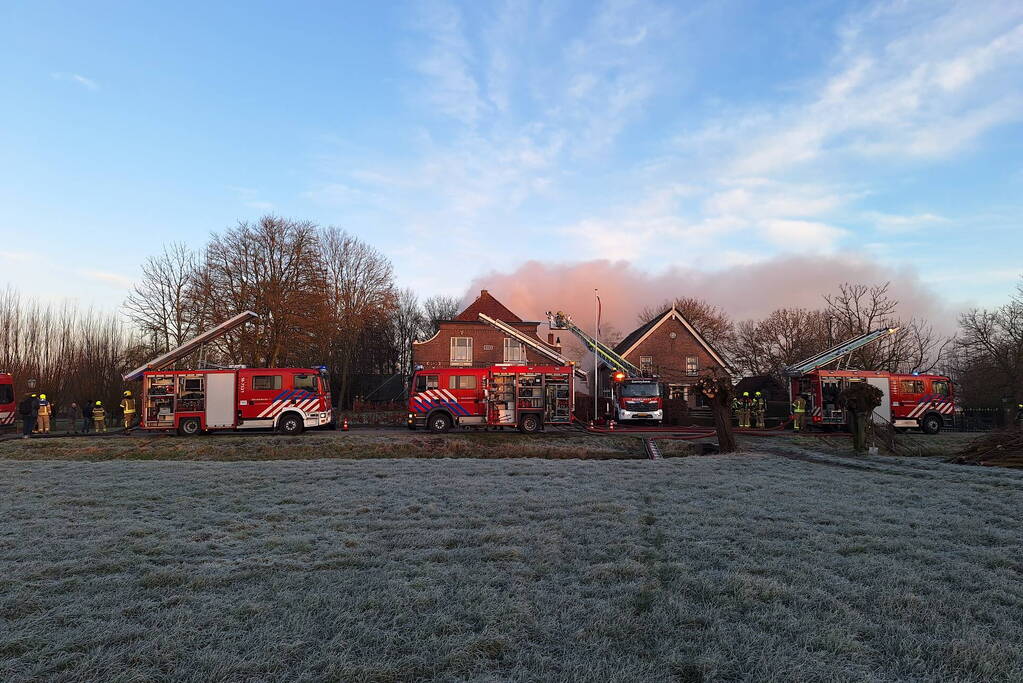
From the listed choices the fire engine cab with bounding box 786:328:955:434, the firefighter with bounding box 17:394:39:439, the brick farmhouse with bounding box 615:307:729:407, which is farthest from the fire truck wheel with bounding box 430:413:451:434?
the brick farmhouse with bounding box 615:307:729:407

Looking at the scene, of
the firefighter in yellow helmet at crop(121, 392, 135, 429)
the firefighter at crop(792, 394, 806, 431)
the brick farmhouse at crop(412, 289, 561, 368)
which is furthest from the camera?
the brick farmhouse at crop(412, 289, 561, 368)

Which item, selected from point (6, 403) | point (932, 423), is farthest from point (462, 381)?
point (6, 403)

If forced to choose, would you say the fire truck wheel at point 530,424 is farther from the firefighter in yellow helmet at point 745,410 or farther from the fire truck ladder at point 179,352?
the fire truck ladder at point 179,352

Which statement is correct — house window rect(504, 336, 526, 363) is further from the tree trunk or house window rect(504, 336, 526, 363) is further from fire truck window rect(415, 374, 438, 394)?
the tree trunk

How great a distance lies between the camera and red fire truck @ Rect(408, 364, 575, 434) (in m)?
23.9

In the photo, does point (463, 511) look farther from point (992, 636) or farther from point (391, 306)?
point (391, 306)

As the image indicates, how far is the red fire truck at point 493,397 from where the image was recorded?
78.4ft

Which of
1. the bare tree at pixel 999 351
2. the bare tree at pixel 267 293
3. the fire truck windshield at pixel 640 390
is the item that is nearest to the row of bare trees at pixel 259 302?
the bare tree at pixel 267 293

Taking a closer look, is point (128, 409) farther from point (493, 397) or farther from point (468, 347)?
point (468, 347)

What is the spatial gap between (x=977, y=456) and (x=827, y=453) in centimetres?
338

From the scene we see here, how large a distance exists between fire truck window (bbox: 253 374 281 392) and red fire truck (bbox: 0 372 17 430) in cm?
1417

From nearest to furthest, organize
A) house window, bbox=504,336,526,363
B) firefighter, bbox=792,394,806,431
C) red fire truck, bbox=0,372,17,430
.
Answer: firefighter, bbox=792,394,806,431
red fire truck, bbox=0,372,17,430
house window, bbox=504,336,526,363

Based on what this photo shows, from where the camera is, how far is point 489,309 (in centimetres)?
4934

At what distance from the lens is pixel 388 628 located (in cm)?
386
